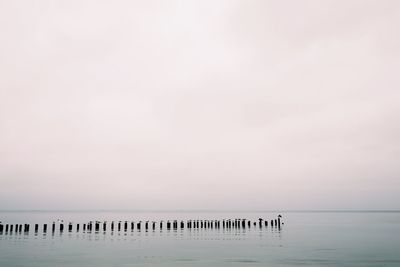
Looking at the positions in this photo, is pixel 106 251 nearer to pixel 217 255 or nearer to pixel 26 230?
pixel 217 255

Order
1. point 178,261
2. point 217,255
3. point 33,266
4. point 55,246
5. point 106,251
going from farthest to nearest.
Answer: point 55,246, point 106,251, point 217,255, point 178,261, point 33,266

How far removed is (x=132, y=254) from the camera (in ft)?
159

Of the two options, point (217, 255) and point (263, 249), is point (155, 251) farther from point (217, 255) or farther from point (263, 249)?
point (263, 249)

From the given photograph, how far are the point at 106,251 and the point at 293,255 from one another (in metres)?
23.8

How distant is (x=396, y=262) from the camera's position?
139 feet

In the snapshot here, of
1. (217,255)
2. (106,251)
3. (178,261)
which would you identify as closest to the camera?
(178,261)

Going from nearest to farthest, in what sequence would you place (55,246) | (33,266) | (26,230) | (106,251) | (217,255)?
(33,266) < (217,255) < (106,251) < (55,246) < (26,230)

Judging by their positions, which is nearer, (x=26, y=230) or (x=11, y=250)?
(x=11, y=250)

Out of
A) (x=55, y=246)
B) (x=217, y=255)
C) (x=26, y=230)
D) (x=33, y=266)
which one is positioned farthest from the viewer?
(x=26, y=230)

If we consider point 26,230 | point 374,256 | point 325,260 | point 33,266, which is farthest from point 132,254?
point 26,230

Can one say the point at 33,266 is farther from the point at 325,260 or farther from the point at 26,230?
the point at 26,230

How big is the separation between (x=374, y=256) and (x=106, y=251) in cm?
3342

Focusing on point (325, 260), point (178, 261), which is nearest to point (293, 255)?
point (325, 260)

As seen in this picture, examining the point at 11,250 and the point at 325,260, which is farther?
the point at 11,250
